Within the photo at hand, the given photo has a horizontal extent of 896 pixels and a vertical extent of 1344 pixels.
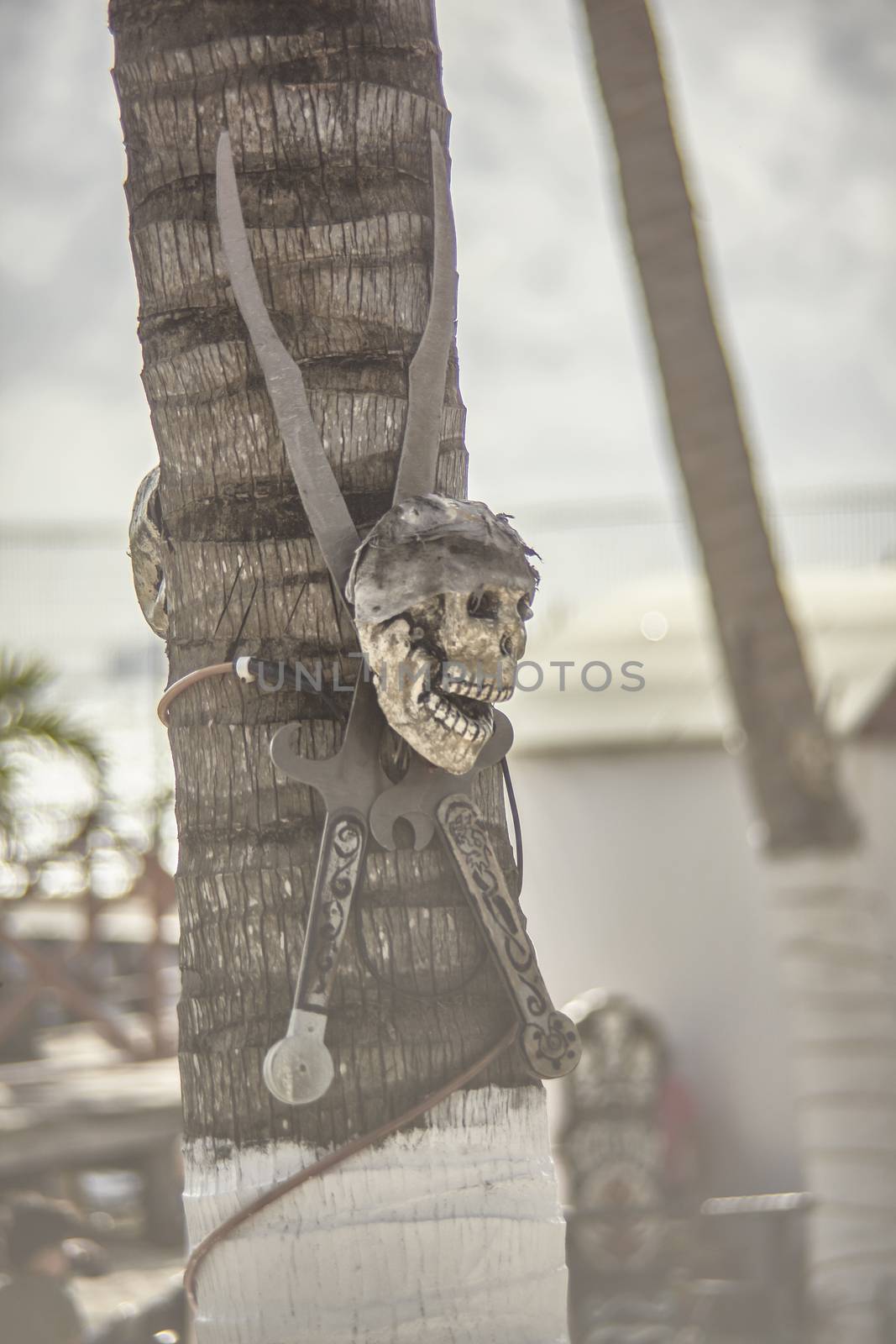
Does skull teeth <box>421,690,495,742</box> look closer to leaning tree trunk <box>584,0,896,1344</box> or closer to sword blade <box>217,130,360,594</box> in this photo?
sword blade <box>217,130,360,594</box>

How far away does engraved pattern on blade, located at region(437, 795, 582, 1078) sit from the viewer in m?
1.85

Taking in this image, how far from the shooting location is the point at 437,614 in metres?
1.77

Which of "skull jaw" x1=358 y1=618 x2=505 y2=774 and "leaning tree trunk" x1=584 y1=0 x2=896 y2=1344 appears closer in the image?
"skull jaw" x1=358 y1=618 x2=505 y2=774

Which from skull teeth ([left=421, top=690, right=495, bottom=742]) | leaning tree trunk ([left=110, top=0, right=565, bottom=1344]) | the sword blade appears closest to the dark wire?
leaning tree trunk ([left=110, top=0, right=565, bottom=1344])

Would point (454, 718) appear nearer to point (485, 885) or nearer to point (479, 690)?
point (479, 690)

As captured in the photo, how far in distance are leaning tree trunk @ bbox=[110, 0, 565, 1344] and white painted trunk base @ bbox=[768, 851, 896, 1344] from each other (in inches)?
167

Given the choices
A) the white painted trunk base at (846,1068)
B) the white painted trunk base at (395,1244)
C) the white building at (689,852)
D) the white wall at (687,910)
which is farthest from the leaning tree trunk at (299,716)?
the white wall at (687,910)

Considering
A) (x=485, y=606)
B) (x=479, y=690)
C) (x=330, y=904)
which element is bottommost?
(x=330, y=904)

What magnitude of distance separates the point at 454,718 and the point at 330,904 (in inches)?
10.5

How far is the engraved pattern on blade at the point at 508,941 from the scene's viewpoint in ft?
6.07

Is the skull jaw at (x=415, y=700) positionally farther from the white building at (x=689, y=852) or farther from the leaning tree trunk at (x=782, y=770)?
the white building at (x=689, y=852)

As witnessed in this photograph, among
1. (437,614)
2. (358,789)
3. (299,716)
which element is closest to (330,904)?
(358,789)

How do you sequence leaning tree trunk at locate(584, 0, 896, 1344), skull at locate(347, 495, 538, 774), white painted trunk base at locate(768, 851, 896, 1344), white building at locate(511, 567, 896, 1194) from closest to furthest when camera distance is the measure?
skull at locate(347, 495, 538, 774) → leaning tree trunk at locate(584, 0, 896, 1344) → white painted trunk base at locate(768, 851, 896, 1344) → white building at locate(511, 567, 896, 1194)

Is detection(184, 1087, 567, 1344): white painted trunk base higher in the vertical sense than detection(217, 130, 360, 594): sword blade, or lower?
lower
